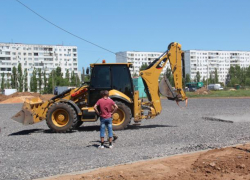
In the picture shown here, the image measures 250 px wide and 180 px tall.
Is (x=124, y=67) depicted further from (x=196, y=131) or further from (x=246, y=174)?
(x=246, y=174)

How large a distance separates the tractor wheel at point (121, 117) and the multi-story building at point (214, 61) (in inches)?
5892

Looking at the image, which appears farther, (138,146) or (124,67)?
(124,67)

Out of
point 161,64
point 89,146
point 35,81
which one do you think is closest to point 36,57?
point 35,81

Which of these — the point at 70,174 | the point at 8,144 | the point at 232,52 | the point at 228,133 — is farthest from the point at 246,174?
the point at 232,52

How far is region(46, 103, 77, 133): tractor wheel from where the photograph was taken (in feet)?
44.7

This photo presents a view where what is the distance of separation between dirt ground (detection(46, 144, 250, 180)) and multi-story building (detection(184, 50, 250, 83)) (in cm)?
15543

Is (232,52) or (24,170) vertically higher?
(232,52)

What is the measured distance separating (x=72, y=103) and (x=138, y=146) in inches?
174

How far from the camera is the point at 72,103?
13.8m

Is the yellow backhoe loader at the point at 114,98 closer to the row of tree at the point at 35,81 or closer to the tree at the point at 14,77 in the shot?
the row of tree at the point at 35,81

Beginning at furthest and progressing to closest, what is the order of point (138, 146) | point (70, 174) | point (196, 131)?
1. point (196, 131)
2. point (138, 146)
3. point (70, 174)

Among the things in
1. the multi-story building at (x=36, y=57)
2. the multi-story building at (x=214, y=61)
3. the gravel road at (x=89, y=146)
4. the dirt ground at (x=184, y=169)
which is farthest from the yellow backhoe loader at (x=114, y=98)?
the multi-story building at (x=214, y=61)

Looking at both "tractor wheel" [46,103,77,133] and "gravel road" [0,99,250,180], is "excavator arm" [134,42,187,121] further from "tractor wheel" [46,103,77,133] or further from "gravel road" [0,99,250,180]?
"tractor wheel" [46,103,77,133]

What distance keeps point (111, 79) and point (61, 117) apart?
2458 millimetres
